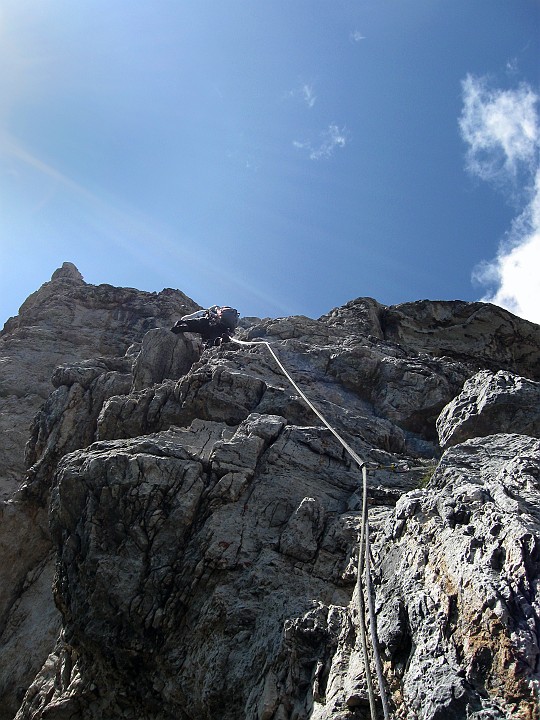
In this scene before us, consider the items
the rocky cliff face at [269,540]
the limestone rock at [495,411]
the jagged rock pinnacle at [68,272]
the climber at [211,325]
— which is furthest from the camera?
the jagged rock pinnacle at [68,272]

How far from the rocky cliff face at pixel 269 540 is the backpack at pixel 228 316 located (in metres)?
2.11

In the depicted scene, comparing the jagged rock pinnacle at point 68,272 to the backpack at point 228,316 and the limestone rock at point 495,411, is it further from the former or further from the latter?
the limestone rock at point 495,411

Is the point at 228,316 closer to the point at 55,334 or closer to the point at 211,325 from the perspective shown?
the point at 211,325

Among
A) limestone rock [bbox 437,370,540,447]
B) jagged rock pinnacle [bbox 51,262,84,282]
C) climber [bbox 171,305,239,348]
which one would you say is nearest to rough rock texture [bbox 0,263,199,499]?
jagged rock pinnacle [bbox 51,262,84,282]

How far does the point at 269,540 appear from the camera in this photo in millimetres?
10859

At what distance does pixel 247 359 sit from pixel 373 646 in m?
12.2

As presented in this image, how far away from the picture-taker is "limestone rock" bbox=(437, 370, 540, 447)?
12.8 metres

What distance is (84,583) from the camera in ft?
36.5

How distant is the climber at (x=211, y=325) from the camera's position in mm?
22516

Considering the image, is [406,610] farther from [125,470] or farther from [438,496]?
[125,470]

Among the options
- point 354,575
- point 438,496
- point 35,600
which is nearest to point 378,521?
point 354,575

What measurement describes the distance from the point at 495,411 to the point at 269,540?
19.2ft

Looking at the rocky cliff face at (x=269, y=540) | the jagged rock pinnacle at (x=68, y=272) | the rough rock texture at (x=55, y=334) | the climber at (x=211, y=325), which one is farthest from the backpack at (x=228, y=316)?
the jagged rock pinnacle at (x=68, y=272)

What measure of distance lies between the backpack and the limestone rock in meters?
11.4
